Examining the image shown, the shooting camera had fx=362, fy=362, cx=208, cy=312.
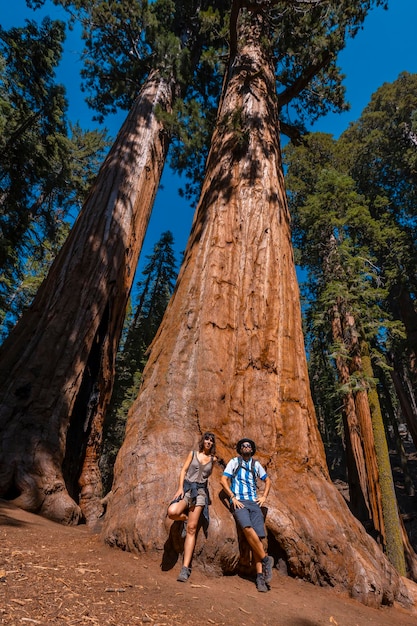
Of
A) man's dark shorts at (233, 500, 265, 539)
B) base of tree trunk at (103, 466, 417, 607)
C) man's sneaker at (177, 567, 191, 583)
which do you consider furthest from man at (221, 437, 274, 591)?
man's sneaker at (177, 567, 191, 583)

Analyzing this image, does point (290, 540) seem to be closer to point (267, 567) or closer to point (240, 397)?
point (267, 567)

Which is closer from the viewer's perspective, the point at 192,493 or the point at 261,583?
the point at 261,583

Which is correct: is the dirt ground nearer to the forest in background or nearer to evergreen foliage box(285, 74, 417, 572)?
the forest in background

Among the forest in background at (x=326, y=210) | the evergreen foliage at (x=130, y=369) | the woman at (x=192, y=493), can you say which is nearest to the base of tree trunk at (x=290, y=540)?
the woman at (x=192, y=493)

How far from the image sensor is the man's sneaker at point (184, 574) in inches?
104

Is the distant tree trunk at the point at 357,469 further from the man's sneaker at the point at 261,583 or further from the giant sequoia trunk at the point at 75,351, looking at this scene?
the man's sneaker at the point at 261,583

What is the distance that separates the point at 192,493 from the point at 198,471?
193mm

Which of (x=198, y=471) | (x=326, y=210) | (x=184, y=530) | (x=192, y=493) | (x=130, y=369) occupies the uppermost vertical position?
(x=326, y=210)

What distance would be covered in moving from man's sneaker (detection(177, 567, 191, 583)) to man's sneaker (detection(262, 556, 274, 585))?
720 mm

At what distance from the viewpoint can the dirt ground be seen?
183cm

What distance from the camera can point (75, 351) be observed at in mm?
5547

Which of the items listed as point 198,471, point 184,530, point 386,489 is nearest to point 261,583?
point 184,530

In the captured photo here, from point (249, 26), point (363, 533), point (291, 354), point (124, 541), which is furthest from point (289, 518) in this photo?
point (249, 26)

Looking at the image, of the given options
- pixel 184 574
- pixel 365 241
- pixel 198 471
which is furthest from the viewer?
pixel 365 241
